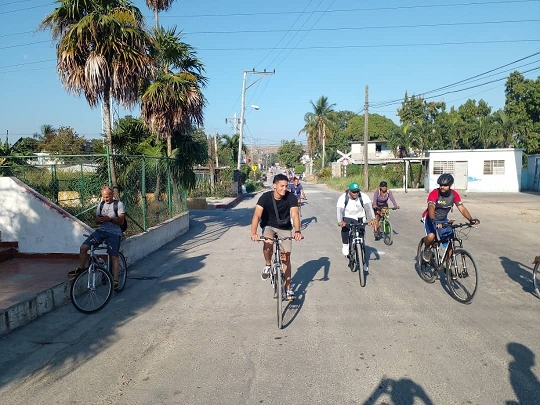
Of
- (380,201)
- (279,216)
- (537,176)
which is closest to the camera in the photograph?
(279,216)

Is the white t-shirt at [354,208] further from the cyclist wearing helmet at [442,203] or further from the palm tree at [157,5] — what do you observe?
the palm tree at [157,5]

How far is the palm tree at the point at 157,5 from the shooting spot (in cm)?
1557

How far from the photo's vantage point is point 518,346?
5090mm

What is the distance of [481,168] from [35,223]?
34098 millimetres

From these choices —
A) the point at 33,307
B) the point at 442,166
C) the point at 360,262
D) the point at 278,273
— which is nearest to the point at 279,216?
the point at 278,273

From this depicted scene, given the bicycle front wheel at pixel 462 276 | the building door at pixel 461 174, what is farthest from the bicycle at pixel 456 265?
the building door at pixel 461 174

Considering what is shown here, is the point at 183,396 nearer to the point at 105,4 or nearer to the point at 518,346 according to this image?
the point at 518,346

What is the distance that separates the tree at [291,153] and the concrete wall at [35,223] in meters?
113

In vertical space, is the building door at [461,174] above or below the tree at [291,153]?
below

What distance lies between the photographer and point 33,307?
6.43 metres

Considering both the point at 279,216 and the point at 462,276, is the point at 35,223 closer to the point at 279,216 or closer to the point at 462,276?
the point at 279,216

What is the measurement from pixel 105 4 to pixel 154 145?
18.8 ft

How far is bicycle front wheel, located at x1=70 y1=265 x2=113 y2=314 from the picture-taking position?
6707mm

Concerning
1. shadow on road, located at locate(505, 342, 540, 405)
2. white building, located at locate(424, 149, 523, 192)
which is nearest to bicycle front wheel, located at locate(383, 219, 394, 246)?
shadow on road, located at locate(505, 342, 540, 405)
